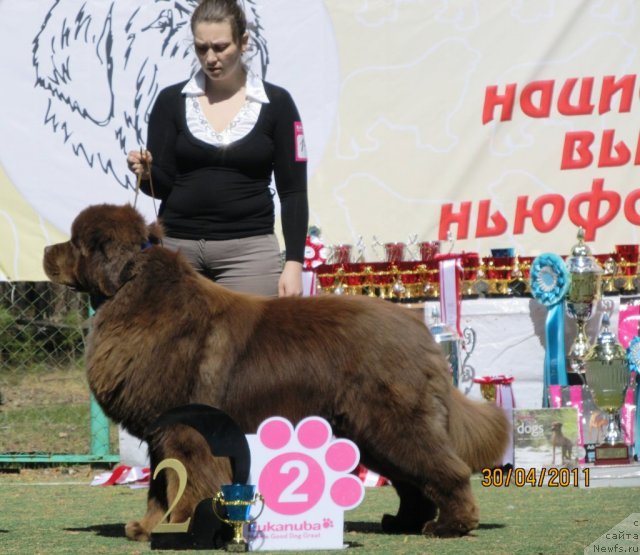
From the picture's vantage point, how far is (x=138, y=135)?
7.57 meters

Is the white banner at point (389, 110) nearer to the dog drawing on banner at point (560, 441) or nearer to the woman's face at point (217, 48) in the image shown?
the dog drawing on banner at point (560, 441)

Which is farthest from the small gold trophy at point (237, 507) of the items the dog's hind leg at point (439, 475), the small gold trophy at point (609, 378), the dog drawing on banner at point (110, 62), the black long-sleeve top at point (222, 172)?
the dog drawing on banner at point (110, 62)

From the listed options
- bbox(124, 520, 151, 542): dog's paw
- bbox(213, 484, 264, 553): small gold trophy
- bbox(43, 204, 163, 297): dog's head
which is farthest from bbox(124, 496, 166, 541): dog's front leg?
bbox(43, 204, 163, 297): dog's head

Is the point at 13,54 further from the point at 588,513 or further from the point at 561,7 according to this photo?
the point at 588,513

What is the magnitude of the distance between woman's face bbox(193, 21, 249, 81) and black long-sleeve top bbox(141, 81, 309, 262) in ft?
A: 0.66

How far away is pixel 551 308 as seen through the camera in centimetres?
653

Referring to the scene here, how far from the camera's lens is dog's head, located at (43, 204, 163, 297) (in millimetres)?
4008

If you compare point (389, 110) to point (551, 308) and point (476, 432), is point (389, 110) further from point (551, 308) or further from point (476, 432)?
point (476, 432)

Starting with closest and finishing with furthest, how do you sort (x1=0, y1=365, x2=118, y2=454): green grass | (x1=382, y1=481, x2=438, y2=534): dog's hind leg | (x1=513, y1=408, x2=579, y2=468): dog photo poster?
(x1=382, y1=481, x2=438, y2=534): dog's hind leg
(x1=513, y1=408, x2=579, y2=468): dog photo poster
(x1=0, y1=365, x2=118, y2=454): green grass

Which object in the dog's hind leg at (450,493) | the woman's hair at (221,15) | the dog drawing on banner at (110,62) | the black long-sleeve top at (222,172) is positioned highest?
the dog drawing on banner at (110,62)

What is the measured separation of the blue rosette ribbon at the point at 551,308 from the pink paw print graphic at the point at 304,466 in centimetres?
295

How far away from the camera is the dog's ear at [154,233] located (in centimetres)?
412

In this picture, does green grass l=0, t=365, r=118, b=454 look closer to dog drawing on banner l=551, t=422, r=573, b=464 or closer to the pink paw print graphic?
dog drawing on banner l=551, t=422, r=573, b=464

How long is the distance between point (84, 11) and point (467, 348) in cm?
341
